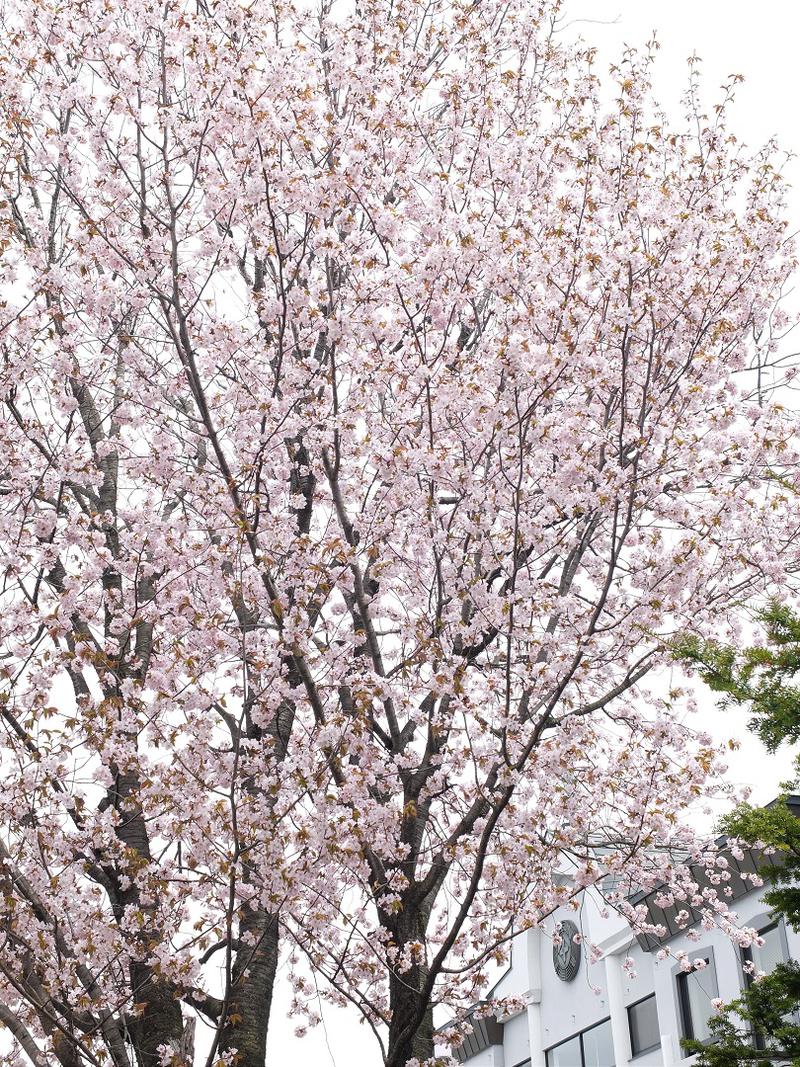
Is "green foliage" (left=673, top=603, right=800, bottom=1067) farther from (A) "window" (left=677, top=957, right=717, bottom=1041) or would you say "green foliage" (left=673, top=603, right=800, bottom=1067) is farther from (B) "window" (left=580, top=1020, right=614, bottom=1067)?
(B) "window" (left=580, top=1020, right=614, bottom=1067)

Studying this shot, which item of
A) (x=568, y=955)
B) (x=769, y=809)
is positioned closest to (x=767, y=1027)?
(x=769, y=809)

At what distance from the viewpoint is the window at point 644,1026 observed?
64.4ft

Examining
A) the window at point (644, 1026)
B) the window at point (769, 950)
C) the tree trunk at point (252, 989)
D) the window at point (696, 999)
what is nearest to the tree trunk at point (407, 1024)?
the tree trunk at point (252, 989)

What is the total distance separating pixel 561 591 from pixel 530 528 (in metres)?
1.05

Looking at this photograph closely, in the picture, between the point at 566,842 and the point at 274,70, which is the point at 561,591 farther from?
the point at 274,70

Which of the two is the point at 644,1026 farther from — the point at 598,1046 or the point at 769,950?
the point at 769,950

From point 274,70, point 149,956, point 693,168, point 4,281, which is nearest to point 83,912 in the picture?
point 149,956

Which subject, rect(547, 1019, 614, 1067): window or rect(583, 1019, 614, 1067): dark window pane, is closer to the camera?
rect(583, 1019, 614, 1067): dark window pane

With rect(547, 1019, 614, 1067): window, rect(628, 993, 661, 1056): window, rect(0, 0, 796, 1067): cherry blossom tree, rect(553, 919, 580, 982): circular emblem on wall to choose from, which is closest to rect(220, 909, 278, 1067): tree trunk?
rect(0, 0, 796, 1067): cherry blossom tree

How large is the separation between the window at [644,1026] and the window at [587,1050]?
2.75 ft

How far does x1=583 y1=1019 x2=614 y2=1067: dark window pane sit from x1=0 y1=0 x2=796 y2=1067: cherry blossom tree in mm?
11237

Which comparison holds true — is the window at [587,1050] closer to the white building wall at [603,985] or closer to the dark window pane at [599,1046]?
the dark window pane at [599,1046]

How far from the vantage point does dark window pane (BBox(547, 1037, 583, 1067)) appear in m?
22.3

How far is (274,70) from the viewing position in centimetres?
1011
